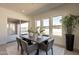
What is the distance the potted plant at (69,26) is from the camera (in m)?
1.70

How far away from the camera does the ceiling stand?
63.0 inches

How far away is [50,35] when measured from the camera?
1783 millimetres

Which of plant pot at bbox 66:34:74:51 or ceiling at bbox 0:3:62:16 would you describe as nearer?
ceiling at bbox 0:3:62:16

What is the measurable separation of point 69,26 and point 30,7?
0.95 meters

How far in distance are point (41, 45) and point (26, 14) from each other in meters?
0.77

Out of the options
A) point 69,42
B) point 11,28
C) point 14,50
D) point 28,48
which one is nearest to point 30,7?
point 11,28

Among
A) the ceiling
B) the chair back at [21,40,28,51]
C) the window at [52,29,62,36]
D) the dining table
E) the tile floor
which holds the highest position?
the ceiling

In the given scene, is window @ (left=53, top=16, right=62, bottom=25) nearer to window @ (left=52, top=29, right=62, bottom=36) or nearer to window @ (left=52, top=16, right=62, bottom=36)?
window @ (left=52, top=16, right=62, bottom=36)

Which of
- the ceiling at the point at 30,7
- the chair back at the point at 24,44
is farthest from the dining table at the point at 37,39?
the ceiling at the point at 30,7

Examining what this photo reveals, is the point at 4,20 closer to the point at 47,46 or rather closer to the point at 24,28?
the point at 24,28

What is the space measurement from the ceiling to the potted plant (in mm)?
381

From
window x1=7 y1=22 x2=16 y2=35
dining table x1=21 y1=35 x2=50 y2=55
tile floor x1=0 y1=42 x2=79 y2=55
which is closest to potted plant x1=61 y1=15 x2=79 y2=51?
tile floor x1=0 y1=42 x2=79 y2=55
